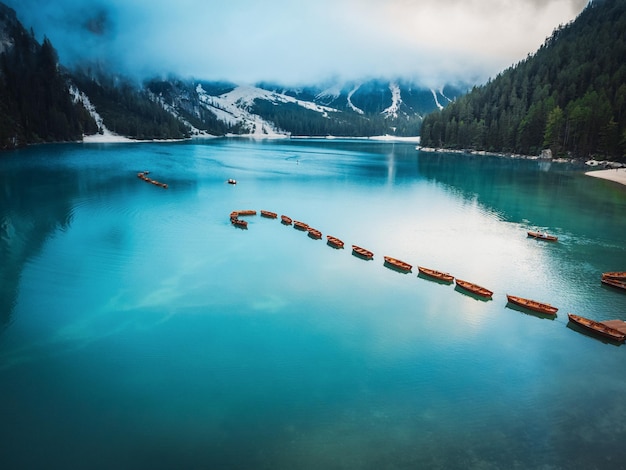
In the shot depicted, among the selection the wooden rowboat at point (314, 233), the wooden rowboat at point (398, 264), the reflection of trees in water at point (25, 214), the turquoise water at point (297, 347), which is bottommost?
the turquoise water at point (297, 347)

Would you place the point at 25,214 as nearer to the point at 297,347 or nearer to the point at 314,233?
the point at 314,233

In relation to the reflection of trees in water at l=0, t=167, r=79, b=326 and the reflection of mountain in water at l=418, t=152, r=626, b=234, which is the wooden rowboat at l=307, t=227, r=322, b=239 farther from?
the reflection of mountain in water at l=418, t=152, r=626, b=234

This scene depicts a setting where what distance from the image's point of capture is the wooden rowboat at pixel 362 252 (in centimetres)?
5078

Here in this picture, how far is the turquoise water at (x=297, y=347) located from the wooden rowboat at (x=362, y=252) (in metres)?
1.46

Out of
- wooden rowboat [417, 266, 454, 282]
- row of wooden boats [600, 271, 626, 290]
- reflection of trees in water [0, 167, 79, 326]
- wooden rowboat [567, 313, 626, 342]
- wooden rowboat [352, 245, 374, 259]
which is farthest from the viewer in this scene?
wooden rowboat [352, 245, 374, 259]

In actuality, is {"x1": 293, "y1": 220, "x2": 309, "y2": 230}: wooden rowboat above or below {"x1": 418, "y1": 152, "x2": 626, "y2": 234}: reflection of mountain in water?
below

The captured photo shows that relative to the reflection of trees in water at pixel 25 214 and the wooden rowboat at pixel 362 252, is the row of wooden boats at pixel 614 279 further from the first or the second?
the reflection of trees in water at pixel 25 214

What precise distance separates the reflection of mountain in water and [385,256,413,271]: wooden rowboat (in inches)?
A: 1411

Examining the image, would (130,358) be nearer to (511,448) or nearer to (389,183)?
(511,448)

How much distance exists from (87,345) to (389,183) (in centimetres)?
9770

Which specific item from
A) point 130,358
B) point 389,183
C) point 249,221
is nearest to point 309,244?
point 249,221

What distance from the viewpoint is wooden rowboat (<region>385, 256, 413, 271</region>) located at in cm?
4662

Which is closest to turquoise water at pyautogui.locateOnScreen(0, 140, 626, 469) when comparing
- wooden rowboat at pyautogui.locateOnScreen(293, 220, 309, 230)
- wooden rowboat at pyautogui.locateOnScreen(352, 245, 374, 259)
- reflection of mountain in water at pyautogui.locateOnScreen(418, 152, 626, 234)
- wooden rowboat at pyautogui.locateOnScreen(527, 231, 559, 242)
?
wooden rowboat at pyautogui.locateOnScreen(527, 231, 559, 242)

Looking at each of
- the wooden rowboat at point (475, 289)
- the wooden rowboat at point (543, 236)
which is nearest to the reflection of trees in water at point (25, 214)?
the wooden rowboat at point (475, 289)
